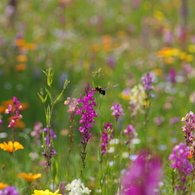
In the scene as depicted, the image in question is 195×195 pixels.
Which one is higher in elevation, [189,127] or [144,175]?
[189,127]

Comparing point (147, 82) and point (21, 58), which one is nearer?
point (147, 82)

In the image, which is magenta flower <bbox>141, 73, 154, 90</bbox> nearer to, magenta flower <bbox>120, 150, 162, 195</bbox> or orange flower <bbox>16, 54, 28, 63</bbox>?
magenta flower <bbox>120, 150, 162, 195</bbox>

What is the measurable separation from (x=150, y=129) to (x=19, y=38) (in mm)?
2724

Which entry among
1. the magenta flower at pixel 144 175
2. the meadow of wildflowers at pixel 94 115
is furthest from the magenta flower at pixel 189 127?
the magenta flower at pixel 144 175

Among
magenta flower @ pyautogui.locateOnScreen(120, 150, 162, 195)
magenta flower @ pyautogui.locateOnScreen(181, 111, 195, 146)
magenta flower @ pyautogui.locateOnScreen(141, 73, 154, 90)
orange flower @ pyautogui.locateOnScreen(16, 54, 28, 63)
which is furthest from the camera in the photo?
orange flower @ pyautogui.locateOnScreen(16, 54, 28, 63)

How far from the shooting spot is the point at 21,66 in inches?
207

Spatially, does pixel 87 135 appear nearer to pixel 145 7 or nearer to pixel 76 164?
pixel 76 164

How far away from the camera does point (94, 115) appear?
1458mm

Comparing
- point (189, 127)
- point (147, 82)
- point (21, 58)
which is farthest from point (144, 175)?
point (21, 58)

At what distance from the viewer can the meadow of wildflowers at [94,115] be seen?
146 cm

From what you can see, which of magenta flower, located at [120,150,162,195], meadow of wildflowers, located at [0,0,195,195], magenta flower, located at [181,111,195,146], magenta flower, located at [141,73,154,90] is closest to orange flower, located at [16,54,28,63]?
meadow of wildflowers, located at [0,0,195,195]

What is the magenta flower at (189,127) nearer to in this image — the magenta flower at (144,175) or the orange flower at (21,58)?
the magenta flower at (144,175)

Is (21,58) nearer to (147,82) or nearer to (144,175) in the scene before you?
(147,82)

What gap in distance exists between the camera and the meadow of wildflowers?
57.3 inches
